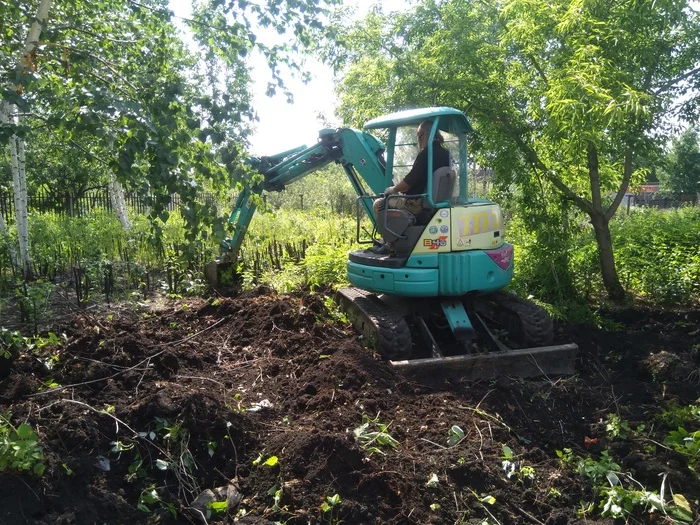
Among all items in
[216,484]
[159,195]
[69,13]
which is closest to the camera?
[216,484]

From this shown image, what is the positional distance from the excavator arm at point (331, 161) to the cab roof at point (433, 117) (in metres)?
0.65

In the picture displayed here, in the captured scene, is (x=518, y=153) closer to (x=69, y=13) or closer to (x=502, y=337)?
(x=502, y=337)

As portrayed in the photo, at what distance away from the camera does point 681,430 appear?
3.99 meters

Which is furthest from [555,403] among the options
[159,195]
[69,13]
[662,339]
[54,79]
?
[69,13]

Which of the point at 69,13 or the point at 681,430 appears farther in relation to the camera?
the point at 69,13

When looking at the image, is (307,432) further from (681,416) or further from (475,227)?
(475,227)

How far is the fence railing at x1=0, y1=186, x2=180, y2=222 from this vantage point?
1667 cm

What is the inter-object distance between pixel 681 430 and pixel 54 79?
5.46m

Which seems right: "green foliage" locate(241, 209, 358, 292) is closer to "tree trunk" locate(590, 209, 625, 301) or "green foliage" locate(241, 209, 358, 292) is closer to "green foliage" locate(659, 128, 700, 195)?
"tree trunk" locate(590, 209, 625, 301)

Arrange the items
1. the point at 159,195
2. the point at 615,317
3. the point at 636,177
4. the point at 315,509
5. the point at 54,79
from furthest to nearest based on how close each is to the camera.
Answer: the point at 636,177, the point at 615,317, the point at 54,79, the point at 159,195, the point at 315,509

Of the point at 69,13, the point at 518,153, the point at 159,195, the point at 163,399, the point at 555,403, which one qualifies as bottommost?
the point at 555,403

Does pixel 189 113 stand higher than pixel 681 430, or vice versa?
pixel 189 113

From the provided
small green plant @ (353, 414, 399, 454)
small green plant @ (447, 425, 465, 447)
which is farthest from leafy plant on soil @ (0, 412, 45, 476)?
small green plant @ (447, 425, 465, 447)

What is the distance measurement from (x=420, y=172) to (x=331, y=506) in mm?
3704
